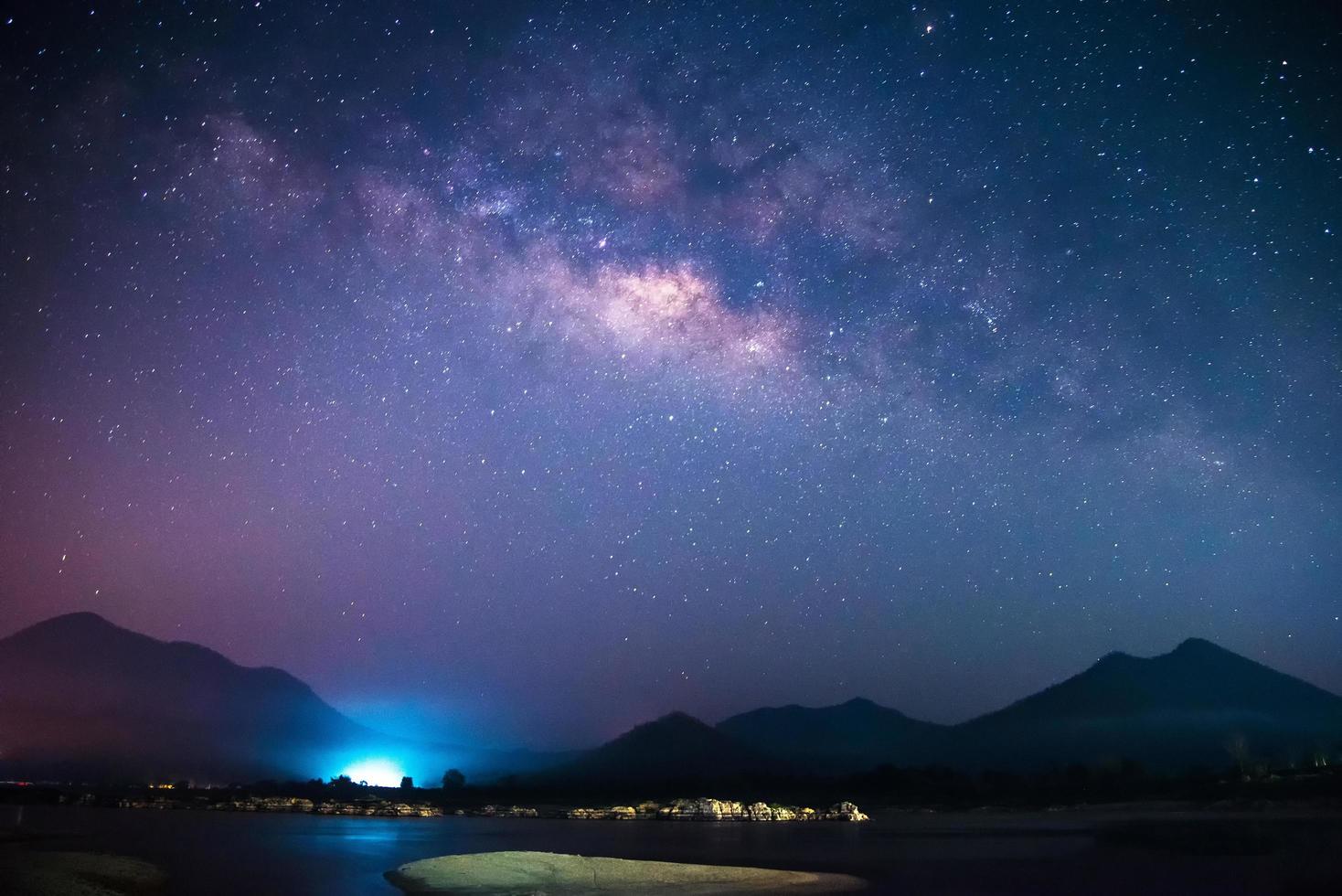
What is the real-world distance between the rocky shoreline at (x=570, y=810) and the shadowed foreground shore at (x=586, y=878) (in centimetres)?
9377

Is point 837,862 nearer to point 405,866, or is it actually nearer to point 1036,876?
point 1036,876

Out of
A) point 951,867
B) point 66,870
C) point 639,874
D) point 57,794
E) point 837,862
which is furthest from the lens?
point 57,794

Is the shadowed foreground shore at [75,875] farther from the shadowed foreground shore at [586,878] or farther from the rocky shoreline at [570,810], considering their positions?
the rocky shoreline at [570,810]

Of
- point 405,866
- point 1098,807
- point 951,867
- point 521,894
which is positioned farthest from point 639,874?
point 1098,807

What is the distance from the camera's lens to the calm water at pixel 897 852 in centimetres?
3706

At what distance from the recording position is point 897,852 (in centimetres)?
5784

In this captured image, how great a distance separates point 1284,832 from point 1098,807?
241 ft

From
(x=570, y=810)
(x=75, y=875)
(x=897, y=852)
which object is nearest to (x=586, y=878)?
(x=75, y=875)

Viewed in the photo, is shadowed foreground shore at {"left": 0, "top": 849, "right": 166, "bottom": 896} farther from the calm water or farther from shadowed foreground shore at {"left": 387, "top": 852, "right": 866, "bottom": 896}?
shadowed foreground shore at {"left": 387, "top": 852, "right": 866, "bottom": 896}

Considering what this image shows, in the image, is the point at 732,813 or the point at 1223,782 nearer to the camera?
the point at 1223,782

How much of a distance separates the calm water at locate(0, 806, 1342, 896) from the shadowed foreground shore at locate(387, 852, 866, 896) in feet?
7.13

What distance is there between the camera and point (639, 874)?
1532 inches

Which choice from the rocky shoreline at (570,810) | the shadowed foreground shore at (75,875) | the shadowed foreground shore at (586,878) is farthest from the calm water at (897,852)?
the rocky shoreline at (570,810)

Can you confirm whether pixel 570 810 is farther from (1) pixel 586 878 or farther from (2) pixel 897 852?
(1) pixel 586 878
